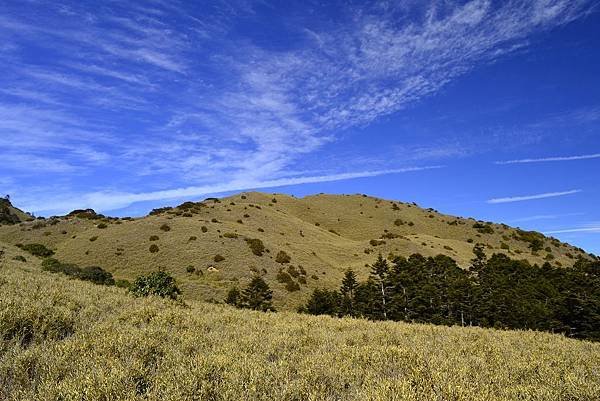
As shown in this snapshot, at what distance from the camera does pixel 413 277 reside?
4944cm

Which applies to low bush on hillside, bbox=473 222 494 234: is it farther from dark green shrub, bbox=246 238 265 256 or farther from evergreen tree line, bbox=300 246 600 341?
dark green shrub, bbox=246 238 265 256

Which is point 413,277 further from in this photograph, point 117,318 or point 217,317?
point 117,318

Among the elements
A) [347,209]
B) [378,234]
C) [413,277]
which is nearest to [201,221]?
[413,277]

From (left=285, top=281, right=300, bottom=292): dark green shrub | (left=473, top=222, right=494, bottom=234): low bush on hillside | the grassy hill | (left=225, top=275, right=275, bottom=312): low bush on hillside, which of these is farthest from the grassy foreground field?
(left=473, top=222, right=494, bottom=234): low bush on hillside

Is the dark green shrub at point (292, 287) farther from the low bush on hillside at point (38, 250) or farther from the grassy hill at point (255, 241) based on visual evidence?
the low bush on hillside at point (38, 250)

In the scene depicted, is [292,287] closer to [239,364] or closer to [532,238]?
[239,364]

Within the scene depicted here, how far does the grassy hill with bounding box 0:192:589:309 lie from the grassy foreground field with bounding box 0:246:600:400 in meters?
31.6

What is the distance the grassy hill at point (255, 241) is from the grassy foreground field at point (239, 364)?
104 feet

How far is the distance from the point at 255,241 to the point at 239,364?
5117cm

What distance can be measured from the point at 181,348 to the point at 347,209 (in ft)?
331

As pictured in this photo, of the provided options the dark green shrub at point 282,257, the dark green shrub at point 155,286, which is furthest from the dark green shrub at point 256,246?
the dark green shrub at point 155,286

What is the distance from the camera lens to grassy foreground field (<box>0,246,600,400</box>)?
505 cm

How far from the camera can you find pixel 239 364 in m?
6.12

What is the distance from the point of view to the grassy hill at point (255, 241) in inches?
1905
